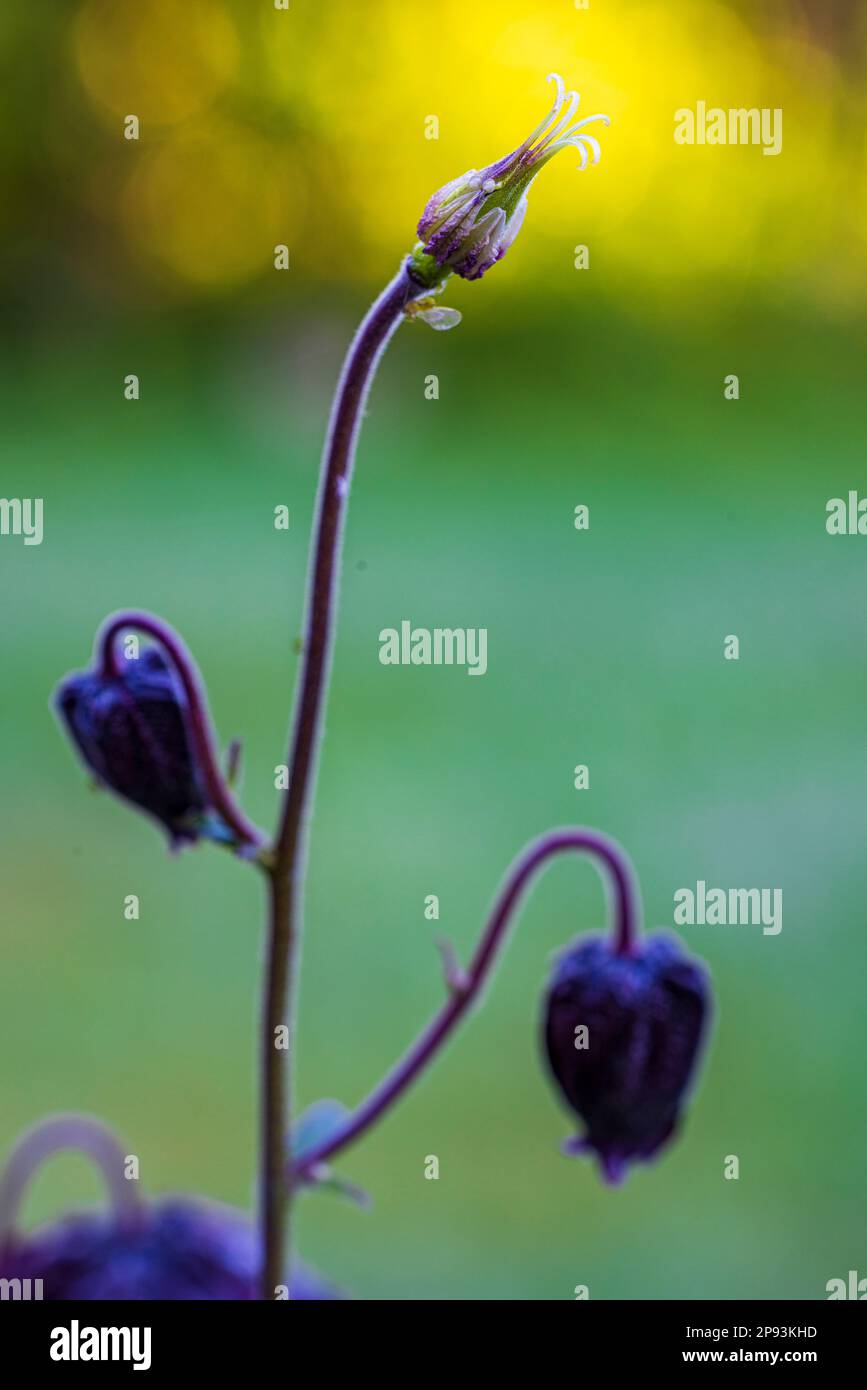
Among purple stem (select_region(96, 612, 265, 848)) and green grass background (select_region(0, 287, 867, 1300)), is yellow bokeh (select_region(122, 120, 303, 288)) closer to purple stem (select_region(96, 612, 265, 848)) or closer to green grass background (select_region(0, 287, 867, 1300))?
green grass background (select_region(0, 287, 867, 1300))

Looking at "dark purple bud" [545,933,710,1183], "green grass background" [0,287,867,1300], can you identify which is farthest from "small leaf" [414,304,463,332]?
"green grass background" [0,287,867,1300]

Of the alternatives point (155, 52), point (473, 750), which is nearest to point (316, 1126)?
point (473, 750)

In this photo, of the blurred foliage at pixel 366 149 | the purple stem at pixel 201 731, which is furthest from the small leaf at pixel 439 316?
the blurred foliage at pixel 366 149

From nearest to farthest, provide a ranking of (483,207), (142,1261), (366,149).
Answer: (483,207) → (142,1261) → (366,149)

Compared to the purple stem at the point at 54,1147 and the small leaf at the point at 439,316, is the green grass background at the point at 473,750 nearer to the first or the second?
the purple stem at the point at 54,1147

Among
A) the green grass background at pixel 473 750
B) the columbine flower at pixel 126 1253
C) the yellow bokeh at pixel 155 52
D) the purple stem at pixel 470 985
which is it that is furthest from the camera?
the yellow bokeh at pixel 155 52

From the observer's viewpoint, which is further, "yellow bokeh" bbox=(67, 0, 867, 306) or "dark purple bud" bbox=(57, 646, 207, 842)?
"yellow bokeh" bbox=(67, 0, 867, 306)

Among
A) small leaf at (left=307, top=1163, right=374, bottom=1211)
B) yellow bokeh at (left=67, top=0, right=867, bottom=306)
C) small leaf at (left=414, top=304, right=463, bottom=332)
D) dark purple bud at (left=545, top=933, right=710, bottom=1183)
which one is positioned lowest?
small leaf at (left=307, top=1163, right=374, bottom=1211)

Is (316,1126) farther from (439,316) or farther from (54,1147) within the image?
(439,316)
